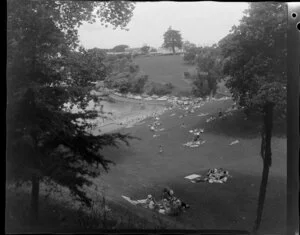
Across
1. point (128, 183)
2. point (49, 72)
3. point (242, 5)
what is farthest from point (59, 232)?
point (242, 5)

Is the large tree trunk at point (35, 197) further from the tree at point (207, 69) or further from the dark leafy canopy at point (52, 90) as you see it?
the tree at point (207, 69)

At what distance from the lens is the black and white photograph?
167 inches

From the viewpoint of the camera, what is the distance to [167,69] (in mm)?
4734

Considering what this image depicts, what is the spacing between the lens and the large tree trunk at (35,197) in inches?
168

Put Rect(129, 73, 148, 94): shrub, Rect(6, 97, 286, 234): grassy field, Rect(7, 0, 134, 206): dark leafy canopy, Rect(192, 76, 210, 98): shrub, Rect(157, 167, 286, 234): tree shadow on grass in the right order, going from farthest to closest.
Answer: Rect(192, 76, 210, 98): shrub, Rect(129, 73, 148, 94): shrub, Rect(157, 167, 286, 234): tree shadow on grass, Rect(6, 97, 286, 234): grassy field, Rect(7, 0, 134, 206): dark leafy canopy

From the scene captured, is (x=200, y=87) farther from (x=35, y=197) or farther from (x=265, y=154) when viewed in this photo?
(x=35, y=197)

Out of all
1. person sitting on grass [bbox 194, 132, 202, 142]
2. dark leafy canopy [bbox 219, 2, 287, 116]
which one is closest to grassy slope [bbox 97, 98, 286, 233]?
person sitting on grass [bbox 194, 132, 202, 142]

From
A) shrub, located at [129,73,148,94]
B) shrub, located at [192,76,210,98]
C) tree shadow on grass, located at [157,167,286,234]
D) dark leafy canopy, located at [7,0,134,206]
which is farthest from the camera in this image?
shrub, located at [192,76,210,98]

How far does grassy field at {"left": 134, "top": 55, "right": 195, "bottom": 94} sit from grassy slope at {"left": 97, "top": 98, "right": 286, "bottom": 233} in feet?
2.14

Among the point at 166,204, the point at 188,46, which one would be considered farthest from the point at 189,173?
the point at 188,46

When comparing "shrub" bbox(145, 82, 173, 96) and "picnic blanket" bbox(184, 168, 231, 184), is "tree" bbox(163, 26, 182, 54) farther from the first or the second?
"picnic blanket" bbox(184, 168, 231, 184)

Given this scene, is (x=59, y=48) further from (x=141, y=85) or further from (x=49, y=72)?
(x=141, y=85)

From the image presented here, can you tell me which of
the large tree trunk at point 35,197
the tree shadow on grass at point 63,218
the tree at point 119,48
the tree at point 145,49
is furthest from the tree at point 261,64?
the large tree trunk at point 35,197

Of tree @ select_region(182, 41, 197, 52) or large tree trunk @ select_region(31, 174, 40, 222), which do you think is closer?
large tree trunk @ select_region(31, 174, 40, 222)
